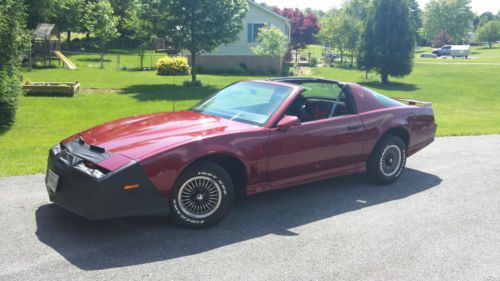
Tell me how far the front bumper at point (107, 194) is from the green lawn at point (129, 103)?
273cm

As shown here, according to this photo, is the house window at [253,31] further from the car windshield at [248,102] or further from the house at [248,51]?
the car windshield at [248,102]

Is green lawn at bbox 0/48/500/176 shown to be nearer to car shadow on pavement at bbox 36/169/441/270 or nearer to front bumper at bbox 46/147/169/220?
car shadow on pavement at bbox 36/169/441/270

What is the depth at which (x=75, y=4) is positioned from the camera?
4750 centimetres

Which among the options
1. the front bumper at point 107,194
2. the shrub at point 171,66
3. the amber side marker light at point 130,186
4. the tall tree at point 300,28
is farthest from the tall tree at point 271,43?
the tall tree at point 300,28

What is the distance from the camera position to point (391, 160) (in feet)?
22.7

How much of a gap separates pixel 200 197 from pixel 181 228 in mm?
368

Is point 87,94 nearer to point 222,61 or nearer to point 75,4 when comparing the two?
point 222,61

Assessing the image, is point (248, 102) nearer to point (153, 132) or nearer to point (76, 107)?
point (153, 132)

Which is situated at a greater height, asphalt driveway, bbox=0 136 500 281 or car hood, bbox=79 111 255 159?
car hood, bbox=79 111 255 159

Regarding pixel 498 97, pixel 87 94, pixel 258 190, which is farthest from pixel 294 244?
pixel 498 97

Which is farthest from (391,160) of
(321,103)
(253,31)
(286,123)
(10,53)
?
(253,31)

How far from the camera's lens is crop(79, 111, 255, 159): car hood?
4785 millimetres

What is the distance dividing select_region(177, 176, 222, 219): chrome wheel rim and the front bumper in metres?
0.23

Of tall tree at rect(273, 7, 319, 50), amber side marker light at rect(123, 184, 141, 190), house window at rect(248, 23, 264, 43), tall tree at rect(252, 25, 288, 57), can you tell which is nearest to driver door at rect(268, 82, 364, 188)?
amber side marker light at rect(123, 184, 141, 190)
